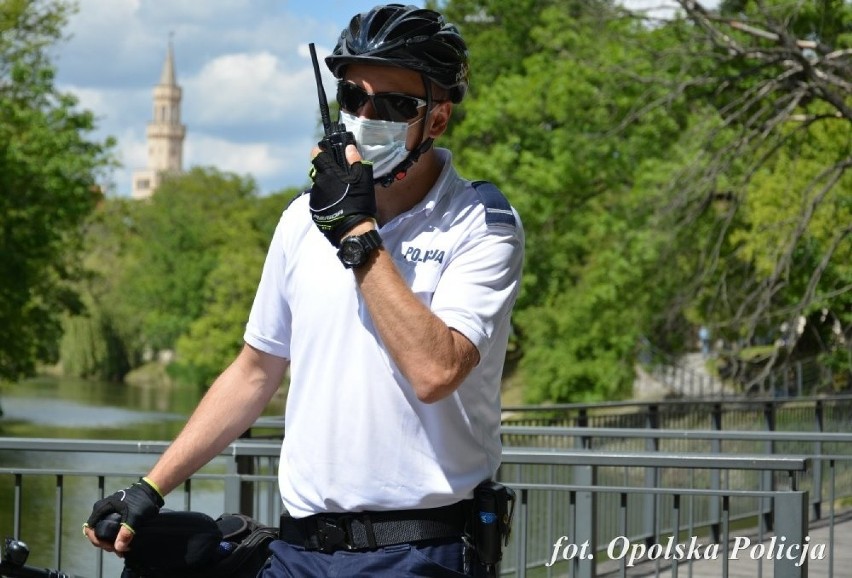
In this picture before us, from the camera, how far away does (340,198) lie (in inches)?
111

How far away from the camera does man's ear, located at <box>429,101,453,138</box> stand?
3080 millimetres

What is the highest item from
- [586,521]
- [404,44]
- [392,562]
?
[404,44]

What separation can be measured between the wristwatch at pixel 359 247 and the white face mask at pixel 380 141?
0.21m

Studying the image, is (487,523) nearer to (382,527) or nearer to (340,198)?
(382,527)

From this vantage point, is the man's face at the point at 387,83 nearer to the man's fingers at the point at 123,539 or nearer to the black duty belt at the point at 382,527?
the black duty belt at the point at 382,527

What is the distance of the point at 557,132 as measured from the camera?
1262 inches

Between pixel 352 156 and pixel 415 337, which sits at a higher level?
pixel 352 156

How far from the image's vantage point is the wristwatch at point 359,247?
9.16 ft

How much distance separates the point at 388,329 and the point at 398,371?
0.14m

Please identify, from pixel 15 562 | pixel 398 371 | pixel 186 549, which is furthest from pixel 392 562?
pixel 15 562

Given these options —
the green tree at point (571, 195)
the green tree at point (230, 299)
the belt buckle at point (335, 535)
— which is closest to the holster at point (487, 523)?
the belt buckle at point (335, 535)

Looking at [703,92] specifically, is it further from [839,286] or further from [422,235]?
[422,235]

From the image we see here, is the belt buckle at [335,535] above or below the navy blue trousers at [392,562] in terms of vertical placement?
above

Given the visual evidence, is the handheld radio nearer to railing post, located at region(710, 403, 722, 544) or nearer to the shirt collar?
the shirt collar
